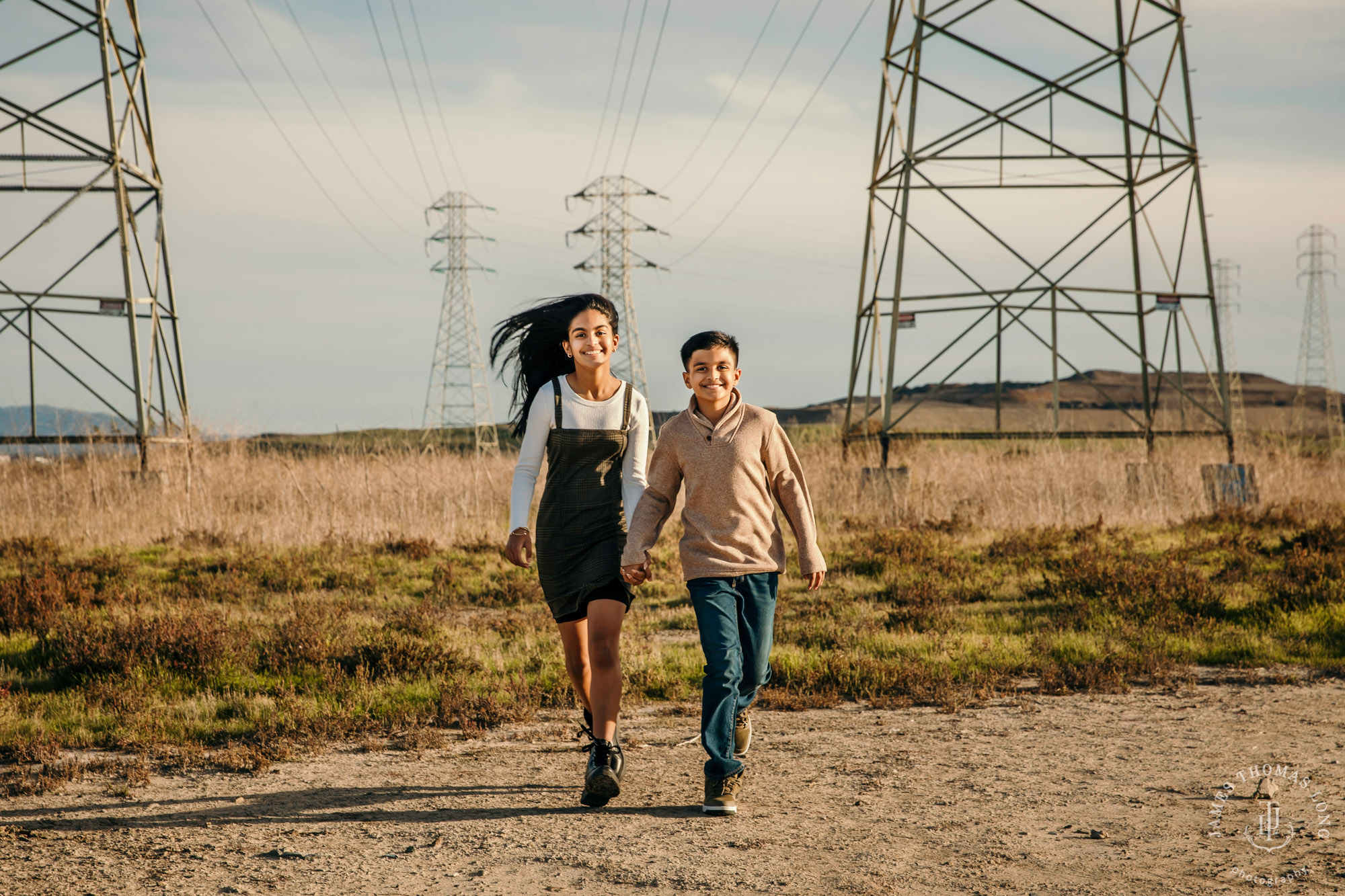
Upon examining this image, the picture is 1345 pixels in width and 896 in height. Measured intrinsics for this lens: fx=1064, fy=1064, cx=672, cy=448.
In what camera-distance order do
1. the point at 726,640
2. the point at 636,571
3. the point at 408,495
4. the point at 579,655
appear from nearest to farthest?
the point at 726,640 → the point at 636,571 → the point at 579,655 → the point at 408,495

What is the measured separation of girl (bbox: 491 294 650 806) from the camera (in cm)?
467

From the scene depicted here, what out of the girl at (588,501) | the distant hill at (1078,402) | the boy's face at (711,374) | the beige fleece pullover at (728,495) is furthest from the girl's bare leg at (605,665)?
the distant hill at (1078,402)

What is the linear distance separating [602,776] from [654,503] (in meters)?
1.19

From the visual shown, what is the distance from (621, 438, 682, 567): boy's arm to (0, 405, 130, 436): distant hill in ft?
43.8

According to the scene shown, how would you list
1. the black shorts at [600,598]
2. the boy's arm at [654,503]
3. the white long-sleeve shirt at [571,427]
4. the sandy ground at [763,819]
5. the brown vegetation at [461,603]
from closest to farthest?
the sandy ground at [763,819], the boy's arm at [654,503], the black shorts at [600,598], the white long-sleeve shirt at [571,427], the brown vegetation at [461,603]

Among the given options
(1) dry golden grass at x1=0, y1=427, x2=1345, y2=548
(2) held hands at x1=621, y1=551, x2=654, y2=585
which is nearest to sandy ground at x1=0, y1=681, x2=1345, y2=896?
(2) held hands at x1=621, y1=551, x2=654, y2=585

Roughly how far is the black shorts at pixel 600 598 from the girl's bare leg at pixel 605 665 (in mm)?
29

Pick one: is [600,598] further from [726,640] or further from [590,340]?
[590,340]

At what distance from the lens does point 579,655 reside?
4930 mm

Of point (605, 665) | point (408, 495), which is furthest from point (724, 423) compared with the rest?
point (408, 495)

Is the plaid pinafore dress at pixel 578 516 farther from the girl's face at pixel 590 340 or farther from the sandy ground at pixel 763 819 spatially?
the sandy ground at pixel 763 819

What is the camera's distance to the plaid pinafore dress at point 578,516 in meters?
4.77

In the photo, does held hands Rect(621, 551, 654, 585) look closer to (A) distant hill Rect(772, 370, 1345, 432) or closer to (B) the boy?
Result: (B) the boy

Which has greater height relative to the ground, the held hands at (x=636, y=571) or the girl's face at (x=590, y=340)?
the girl's face at (x=590, y=340)
